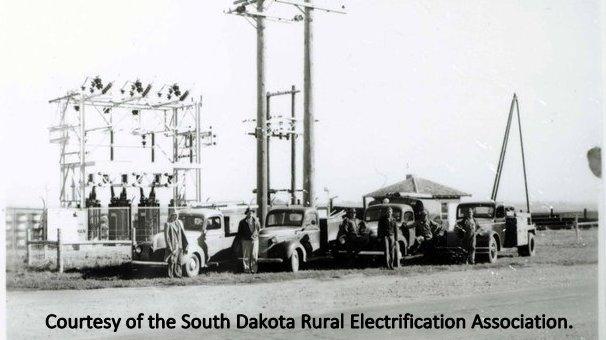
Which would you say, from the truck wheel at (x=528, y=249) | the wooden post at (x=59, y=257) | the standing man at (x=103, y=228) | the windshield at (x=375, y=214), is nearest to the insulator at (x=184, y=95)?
the standing man at (x=103, y=228)

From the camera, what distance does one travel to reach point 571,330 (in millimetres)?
7551

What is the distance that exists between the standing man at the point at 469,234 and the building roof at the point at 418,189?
0.93m

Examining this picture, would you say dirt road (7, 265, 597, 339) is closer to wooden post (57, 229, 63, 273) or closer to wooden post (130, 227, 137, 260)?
wooden post (57, 229, 63, 273)

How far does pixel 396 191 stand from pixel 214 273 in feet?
11.3

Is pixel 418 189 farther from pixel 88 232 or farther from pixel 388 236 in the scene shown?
pixel 88 232

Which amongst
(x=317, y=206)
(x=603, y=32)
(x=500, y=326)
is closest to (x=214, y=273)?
(x=317, y=206)

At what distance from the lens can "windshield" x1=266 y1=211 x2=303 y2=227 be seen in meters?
11.9

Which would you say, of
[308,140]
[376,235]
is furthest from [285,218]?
[376,235]

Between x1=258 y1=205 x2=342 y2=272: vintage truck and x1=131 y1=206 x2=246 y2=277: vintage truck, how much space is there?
52cm

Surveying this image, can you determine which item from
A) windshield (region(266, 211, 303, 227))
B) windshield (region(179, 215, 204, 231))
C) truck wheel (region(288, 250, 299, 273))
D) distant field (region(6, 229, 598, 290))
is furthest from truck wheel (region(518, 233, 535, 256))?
windshield (region(179, 215, 204, 231))

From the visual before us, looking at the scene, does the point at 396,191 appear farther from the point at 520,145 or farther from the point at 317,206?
the point at 520,145

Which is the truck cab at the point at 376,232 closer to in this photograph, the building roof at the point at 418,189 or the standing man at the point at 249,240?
the building roof at the point at 418,189

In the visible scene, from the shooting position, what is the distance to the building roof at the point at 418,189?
411 inches

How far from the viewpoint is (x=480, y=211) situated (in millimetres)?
12992
